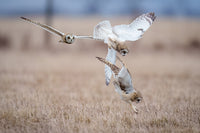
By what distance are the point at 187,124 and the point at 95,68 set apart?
8.63 metres

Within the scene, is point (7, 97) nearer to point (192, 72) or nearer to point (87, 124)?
point (87, 124)

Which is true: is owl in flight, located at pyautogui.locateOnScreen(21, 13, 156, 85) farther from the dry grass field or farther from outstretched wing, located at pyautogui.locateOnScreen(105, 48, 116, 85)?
the dry grass field

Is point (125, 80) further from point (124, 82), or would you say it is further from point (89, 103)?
point (89, 103)

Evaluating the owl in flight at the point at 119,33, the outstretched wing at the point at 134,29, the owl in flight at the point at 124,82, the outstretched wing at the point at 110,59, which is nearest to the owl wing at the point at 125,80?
the owl in flight at the point at 124,82

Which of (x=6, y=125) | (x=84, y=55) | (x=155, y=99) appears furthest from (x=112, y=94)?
(x=84, y=55)

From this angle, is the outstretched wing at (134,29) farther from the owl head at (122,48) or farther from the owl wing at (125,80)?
the owl wing at (125,80)

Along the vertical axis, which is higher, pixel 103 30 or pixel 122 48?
pixel 103 30

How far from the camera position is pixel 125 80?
4.69 metres

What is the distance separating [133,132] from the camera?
4547 millimetres

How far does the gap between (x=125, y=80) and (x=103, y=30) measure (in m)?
0.81

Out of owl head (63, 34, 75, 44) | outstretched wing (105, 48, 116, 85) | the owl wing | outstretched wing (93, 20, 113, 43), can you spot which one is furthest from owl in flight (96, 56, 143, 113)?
owl head (63, 34, 75, 44)

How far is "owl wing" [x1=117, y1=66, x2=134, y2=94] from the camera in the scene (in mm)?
4602

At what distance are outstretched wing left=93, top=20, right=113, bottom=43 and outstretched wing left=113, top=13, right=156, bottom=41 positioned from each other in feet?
0.28

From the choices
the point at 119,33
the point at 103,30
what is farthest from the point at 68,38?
the point at 119,33
